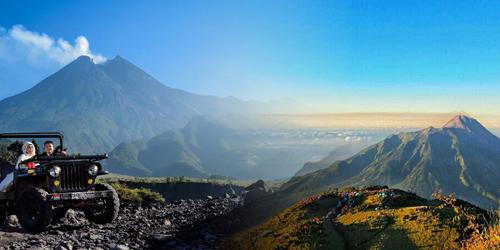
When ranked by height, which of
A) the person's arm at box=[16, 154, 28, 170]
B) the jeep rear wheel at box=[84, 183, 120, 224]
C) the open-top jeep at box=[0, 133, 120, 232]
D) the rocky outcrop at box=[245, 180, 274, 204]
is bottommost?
the rocky outcrop at box=[245, 180, 274, 204]

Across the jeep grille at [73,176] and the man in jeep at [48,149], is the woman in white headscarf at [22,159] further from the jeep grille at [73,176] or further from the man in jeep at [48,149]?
the jeep grille at [73,176]

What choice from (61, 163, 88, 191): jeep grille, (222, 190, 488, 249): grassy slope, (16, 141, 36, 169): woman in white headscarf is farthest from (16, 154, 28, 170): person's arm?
(222, 190, 488, 249): grassy slope

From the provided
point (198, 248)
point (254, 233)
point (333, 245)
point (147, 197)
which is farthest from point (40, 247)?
point (147, 197)

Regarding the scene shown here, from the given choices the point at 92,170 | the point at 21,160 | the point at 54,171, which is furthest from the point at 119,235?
the point at 21,160

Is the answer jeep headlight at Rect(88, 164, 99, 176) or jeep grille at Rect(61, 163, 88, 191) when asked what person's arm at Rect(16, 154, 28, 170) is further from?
jeep headlight at Rect(88, 164, 99, 176)

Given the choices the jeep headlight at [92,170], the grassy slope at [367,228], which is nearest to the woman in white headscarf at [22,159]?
the jeep headlight at [92,170]

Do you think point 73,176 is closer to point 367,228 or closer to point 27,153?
point 27,153

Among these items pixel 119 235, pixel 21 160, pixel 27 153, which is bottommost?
pixel 119 235
